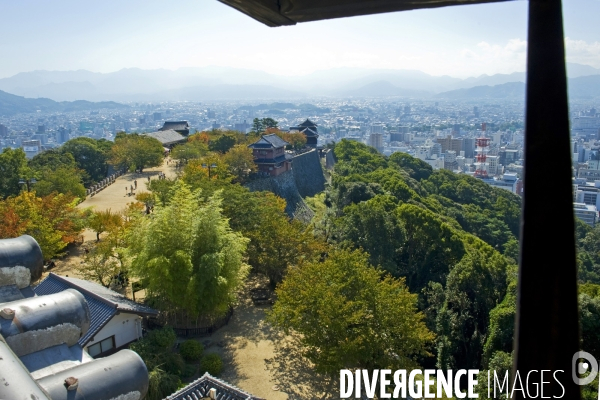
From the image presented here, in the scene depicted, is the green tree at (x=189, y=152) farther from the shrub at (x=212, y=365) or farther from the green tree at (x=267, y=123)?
the shrub at (x=212, y=365)

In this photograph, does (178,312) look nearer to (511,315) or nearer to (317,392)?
(317,392)

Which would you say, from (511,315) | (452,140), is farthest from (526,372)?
(452,140)

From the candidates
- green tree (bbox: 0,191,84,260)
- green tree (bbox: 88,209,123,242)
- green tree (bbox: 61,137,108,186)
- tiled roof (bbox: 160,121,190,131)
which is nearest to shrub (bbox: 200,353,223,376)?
green tree (bbox: 88,209,123,242)

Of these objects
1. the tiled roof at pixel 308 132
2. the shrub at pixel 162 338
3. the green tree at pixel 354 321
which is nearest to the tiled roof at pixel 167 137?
the tiled roof at pixel 308 132

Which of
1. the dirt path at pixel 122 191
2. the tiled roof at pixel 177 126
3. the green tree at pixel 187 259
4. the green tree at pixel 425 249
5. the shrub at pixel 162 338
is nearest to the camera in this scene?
the shrub at pixel 162 338

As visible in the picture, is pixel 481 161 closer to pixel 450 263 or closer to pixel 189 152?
pixel 189 152

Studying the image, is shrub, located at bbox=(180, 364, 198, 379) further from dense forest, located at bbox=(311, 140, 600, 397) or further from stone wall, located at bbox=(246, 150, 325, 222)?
stone wall, located at bbox=(246, 150, 325, 222)

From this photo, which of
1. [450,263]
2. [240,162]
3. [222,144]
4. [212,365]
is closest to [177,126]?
[222,144]
